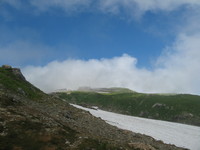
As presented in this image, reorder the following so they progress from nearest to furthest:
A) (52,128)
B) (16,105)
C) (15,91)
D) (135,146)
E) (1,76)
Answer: (52,128)
(135,146)
(16,105)
(15,91)
(1,76)

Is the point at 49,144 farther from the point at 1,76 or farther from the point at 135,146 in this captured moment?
the point at 1,76

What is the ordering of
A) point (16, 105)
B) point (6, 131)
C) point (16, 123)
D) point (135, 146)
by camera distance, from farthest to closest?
1. point (16, 105)
2. point (135, 146)
3. point (16, 123)
4. point (6, 131)

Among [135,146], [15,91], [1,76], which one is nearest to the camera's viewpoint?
[135,146]

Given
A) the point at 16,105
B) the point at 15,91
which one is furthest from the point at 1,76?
the point at 16,105

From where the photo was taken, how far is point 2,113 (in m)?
29.4

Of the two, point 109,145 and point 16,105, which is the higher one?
point 16,105

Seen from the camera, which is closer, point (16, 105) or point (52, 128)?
point (52, 128)

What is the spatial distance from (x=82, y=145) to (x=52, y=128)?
6048 mm

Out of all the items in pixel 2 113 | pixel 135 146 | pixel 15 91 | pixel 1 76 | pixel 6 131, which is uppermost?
pixel 1 76

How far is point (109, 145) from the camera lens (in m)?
28.3

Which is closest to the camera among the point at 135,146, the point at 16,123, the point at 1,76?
the point at 16,123

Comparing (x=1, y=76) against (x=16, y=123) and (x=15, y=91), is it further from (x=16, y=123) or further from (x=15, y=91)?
(x=16, y=123)

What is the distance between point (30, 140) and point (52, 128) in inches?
221

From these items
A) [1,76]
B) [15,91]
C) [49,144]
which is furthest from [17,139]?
[1,76]
